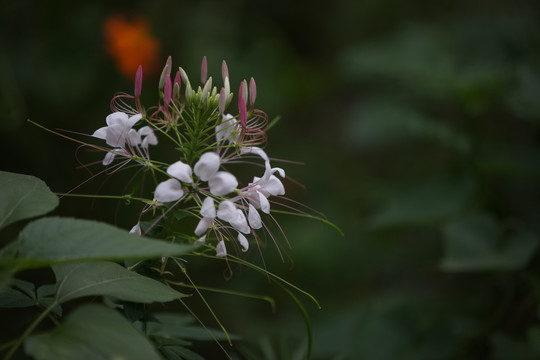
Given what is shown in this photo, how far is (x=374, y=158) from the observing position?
4117 millimetres

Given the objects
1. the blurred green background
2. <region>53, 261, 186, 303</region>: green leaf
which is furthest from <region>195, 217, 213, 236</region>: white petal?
the blurred green background

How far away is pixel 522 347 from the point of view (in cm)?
150

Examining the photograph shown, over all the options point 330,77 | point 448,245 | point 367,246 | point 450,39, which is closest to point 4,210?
point 448,245

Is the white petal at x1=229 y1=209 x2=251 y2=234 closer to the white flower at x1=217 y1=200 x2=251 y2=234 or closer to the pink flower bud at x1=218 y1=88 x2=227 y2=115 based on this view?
the white flower at x1=217 y1=200 x2=251 y2=234

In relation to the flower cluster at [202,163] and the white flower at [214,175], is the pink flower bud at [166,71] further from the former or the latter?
the white flower at [214,175]

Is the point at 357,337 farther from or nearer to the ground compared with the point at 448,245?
nearer to the ground

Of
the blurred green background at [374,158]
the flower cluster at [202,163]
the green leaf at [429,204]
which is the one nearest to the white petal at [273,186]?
the flower cluster at [202,163]

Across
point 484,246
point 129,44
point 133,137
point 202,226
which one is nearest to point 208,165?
point 202,226

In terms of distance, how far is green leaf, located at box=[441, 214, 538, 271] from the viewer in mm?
1619

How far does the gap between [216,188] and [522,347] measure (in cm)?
129

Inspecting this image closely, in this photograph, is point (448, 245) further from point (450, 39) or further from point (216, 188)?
point (450, 39)

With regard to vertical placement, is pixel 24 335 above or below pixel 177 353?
above

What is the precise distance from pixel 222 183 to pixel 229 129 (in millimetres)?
241

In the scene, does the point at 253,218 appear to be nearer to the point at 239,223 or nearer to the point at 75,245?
the point at 239,223
